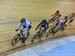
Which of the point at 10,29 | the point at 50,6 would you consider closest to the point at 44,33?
the point at 50,6

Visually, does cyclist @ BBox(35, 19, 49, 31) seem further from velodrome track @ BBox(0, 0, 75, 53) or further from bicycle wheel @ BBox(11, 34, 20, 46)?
bicycle wheel @ BBox(11, 34, 20, 46)

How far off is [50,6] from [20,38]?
0.81m

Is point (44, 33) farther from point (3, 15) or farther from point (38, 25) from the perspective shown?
point (3, 15)

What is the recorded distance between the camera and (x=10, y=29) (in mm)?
2836

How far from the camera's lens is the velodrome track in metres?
2.74

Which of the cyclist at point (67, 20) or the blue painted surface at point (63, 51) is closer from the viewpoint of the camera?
the blue painted surface at point (63, 51)

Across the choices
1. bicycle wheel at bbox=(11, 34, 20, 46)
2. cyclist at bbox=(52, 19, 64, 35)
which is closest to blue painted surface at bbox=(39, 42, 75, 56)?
cyclist at bbox=(52, 19, 64, 35)

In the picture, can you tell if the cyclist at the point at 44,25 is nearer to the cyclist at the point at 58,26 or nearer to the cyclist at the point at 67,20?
the cyclist at the point at 58,26

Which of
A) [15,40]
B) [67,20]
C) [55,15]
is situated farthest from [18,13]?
[67,20]

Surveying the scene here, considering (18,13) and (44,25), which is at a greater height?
(18,13)

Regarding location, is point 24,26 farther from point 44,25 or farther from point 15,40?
point 44,25

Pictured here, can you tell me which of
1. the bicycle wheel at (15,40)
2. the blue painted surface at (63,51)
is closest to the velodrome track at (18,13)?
the bicycle wheel at (15,40)

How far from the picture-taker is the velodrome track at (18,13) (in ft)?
8.99

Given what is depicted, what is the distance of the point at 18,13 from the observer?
2.89m
